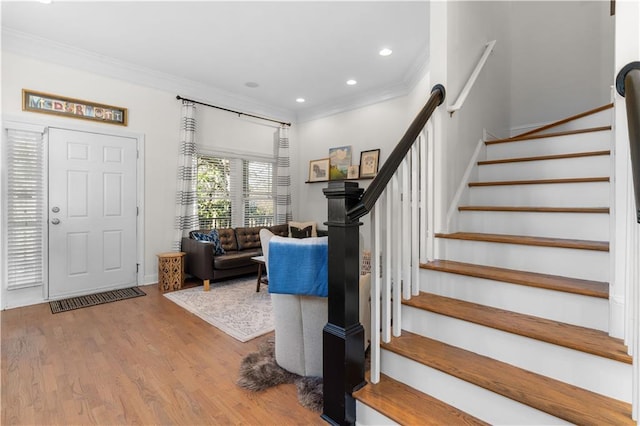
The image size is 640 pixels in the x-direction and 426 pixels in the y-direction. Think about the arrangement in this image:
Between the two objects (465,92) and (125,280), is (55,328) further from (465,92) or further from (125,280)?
(465,92)

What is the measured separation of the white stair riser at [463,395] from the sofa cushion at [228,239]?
12.3ft

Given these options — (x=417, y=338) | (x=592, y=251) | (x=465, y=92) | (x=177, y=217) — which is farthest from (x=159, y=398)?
(x=177, y=217)

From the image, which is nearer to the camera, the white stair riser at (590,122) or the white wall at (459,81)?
the white wall at (459,81)

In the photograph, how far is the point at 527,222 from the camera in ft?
6.59

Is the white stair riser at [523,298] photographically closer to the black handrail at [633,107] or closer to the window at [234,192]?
the black handrail at [633,107]

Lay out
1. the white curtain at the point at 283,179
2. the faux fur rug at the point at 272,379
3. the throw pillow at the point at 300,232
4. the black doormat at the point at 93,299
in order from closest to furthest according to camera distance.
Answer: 1. the faux fur rug at the point at 272,379
2. the black doormat at the point at 93,299
3. the throw pillow at the point at 300,232
4. the white curtain at the point at 283,179

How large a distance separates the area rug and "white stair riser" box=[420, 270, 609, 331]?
65.1 inches

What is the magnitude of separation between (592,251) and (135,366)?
2.92 m

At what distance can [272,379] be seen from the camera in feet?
6.47

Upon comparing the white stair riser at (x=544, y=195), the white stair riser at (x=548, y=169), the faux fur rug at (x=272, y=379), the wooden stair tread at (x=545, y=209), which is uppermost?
the white stair riser at (x=548, y=169)

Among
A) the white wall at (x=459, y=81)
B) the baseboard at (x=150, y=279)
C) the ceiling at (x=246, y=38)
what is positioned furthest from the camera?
the baseboard at (x=150, y=279)

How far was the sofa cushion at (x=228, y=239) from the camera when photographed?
484 centimetres

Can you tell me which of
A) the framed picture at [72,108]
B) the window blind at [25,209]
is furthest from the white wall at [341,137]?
the window blind at [25,209]

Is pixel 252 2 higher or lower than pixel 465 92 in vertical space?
higher
